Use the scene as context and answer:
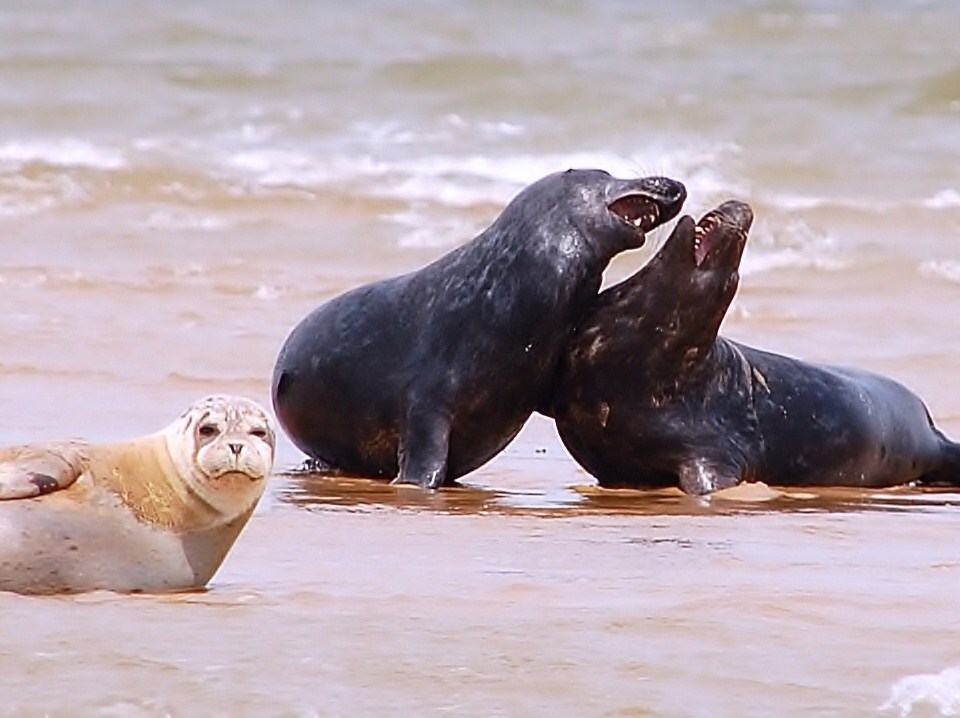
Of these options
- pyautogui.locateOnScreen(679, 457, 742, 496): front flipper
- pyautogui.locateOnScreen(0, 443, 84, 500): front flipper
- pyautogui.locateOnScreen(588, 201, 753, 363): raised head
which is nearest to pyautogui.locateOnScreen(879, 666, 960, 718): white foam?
pyautogui.locateOnScreen(0, 443, 84, 500): front flipper

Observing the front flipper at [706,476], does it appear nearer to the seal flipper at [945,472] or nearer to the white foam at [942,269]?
the seal flipper at [945,472]

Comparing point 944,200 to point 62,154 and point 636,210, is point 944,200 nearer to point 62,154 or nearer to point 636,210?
point 62,154

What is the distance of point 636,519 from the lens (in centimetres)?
637

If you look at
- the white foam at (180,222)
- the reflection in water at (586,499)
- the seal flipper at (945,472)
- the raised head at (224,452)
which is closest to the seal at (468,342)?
the reflection in water at (586,499)

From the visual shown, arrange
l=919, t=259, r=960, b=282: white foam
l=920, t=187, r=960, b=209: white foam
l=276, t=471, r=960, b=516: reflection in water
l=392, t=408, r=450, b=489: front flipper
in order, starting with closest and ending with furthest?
1. l=276, t=471, r=960, b=516: reflection in water
2. l=392, t=408, r=450, b=489: front flipper
3. l=919, t=259, r=960, b=282: white foam
4. l=920, t=187, r=960, b=209: white foam

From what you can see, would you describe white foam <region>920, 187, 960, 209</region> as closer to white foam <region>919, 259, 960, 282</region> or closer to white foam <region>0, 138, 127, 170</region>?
white foam <region>919, 259, 960, 282</region>

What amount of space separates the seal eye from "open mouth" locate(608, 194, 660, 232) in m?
2.85

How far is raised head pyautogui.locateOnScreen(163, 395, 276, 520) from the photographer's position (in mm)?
4625

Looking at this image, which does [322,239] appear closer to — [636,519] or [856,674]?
[636,519]

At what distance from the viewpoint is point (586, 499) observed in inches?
276

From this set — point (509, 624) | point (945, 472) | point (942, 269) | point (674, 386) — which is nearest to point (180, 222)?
point (942, 269)

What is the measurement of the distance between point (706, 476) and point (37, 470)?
3.08 metres

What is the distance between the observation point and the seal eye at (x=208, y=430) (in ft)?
15.4

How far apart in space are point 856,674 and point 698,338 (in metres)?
3.39
